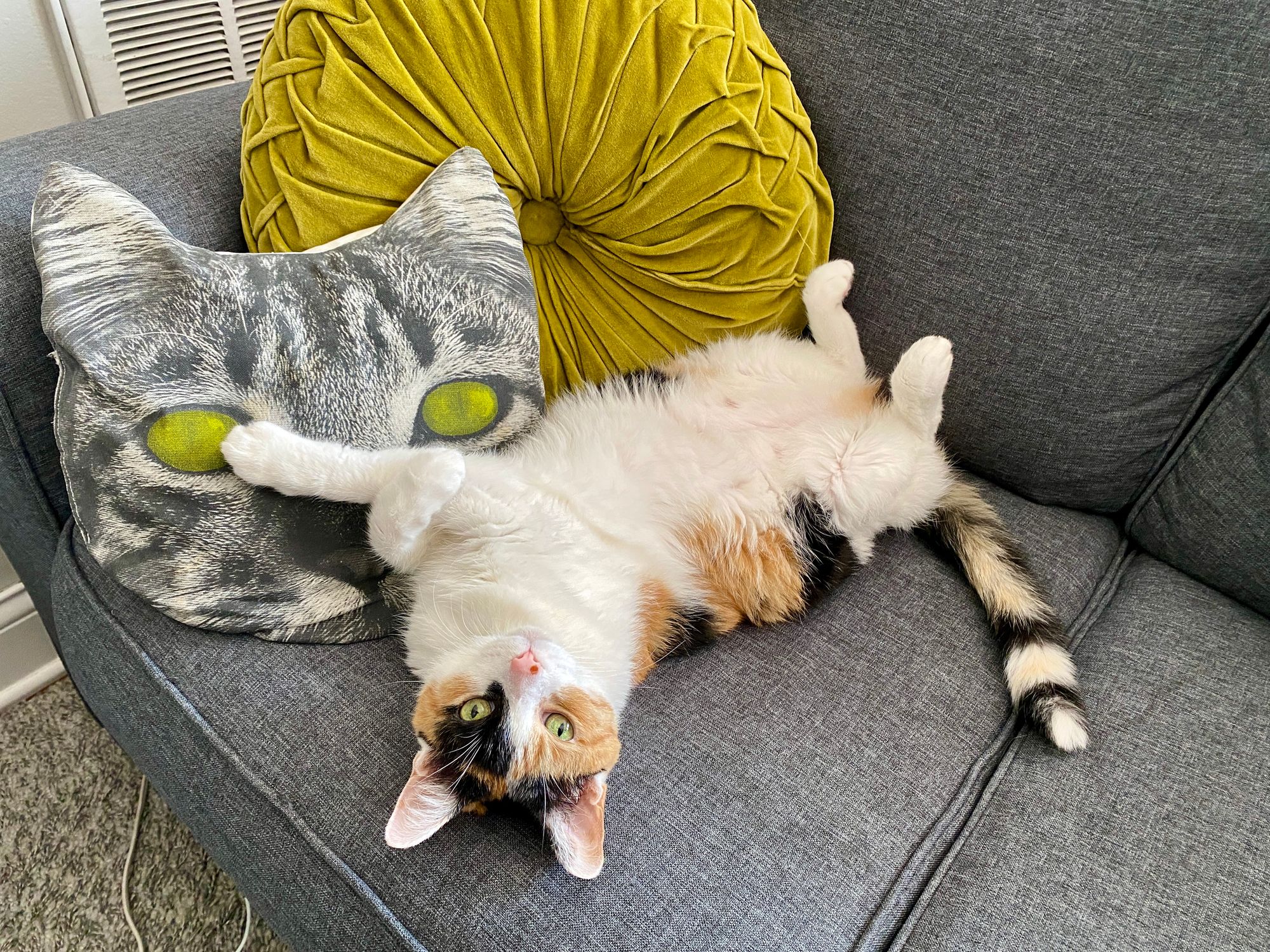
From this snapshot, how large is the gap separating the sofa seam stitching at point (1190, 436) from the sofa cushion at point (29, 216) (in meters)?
1.47

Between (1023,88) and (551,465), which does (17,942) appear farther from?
(1023,88)

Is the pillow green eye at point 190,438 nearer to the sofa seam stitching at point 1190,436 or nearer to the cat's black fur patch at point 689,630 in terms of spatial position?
the cat's black fur patch at point 689,630

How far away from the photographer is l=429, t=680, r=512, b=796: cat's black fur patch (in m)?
0.95

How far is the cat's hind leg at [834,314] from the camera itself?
1.30m

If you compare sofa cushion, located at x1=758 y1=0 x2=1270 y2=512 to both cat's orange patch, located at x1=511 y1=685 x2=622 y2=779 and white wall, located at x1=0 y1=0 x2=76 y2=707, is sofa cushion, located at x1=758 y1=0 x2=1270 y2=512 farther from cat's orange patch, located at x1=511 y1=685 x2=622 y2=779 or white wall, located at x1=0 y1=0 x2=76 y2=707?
white wall, located at x1=0 y1=0 x2=76 y2=707

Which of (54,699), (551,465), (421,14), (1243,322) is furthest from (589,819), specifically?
(54,699)

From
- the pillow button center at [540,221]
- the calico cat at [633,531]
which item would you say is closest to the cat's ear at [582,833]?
the calico cat at [633,531]

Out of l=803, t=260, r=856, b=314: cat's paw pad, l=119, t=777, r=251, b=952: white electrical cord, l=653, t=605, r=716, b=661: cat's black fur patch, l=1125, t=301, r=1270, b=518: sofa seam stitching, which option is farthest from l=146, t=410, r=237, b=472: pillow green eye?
l=1125, t=301, r=1270, b=518: sofa seam stitching

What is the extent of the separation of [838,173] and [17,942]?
6.10 ft

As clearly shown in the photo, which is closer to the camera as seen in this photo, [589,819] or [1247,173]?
[589,819]

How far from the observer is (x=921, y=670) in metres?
1.15

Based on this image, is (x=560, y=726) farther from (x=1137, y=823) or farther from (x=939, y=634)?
(x=1137, y=823)

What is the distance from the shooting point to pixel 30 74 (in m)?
1.53

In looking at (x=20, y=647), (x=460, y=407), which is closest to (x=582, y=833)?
(x=460, y=407)
